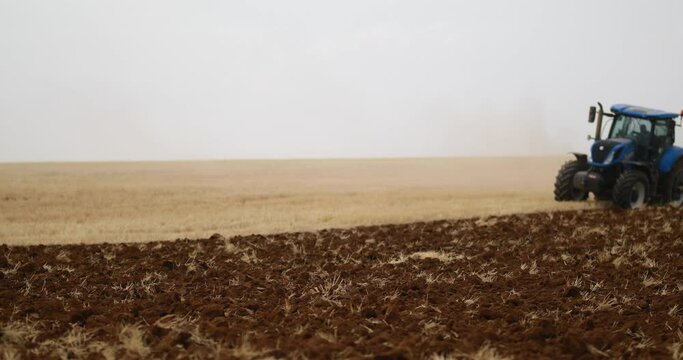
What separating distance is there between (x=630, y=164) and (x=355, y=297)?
11.9 metres

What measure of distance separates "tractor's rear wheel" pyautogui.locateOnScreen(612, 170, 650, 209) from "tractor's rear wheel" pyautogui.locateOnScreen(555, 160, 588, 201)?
1.43 meters

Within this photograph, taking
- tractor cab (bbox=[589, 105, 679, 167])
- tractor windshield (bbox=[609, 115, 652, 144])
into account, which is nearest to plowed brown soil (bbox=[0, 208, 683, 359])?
tractor cab (bbox=[589, 105, 679, 167])

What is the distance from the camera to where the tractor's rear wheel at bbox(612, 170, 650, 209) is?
15.0 metres

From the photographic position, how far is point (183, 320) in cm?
537

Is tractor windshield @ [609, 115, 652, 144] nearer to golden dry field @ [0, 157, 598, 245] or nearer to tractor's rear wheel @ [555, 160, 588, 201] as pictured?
tractor's rear wheel @ [555, 160, 588, 201]

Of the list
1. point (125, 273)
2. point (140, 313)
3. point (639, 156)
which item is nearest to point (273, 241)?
point (125, 273)

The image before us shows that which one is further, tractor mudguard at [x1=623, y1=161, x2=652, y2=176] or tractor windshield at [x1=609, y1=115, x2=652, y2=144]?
tractor windshield at [x1=609, y1=115, x2=652, y2=144]

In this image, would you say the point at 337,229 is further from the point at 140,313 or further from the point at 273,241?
the point at 140,313

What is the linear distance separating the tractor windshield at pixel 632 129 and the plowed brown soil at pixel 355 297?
526 centimetres

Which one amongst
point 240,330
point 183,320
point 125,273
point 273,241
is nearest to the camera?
point 240,330

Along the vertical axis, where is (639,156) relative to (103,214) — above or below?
above

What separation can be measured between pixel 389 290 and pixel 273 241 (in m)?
4.67

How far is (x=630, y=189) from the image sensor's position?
15031 millimetres

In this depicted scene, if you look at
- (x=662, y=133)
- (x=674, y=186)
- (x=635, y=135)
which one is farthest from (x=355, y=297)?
(x=674, y=186)
